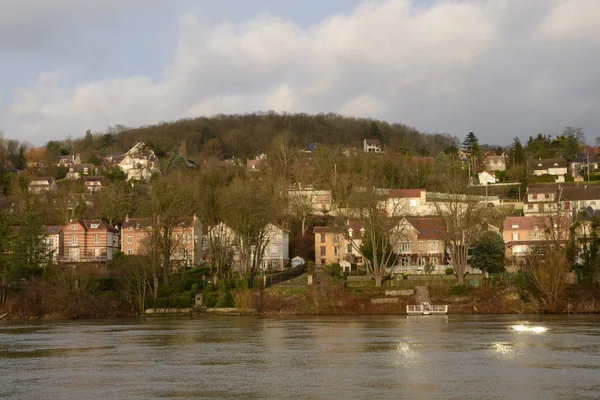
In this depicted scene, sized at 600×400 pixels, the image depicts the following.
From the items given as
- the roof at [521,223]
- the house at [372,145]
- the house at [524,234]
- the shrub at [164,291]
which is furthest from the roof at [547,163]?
the shrub at [164,291]

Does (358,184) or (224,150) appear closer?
(358,184)

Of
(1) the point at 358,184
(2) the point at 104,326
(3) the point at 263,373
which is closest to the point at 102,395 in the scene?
(3) the point at 263,373

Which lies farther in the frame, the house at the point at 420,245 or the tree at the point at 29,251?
the house at the point at 420,245

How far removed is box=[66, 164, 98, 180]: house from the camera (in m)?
134

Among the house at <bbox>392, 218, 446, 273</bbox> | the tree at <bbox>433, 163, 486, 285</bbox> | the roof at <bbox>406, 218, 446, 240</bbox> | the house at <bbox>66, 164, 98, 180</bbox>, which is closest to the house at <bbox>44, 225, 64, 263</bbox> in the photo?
the house at <bbox>392, 218, 446, 273</bbox>

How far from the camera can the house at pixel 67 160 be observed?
143m

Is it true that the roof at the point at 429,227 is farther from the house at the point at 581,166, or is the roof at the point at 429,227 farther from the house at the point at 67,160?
the house at the point at 67,160

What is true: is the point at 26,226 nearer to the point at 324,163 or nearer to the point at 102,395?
the point at 324,163

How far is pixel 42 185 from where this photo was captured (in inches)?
4614

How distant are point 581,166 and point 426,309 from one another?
62.8 m

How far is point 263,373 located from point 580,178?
91.3m

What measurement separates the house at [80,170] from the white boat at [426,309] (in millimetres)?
81200

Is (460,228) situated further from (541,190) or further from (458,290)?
(541,190)

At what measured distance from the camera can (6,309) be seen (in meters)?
68.3
